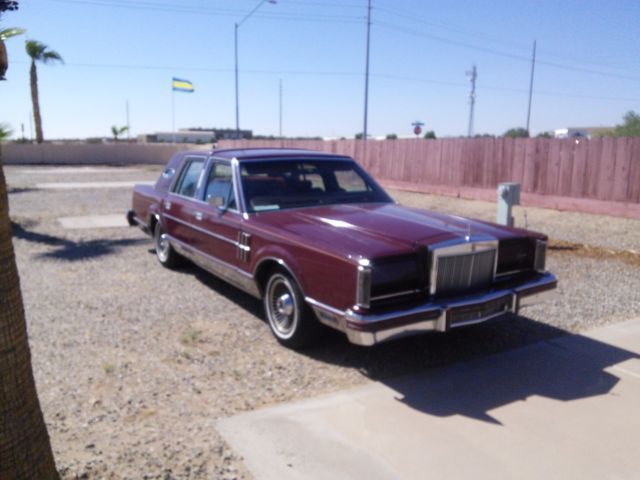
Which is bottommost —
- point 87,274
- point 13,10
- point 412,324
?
point 87,274

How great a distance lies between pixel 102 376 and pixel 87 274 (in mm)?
3529

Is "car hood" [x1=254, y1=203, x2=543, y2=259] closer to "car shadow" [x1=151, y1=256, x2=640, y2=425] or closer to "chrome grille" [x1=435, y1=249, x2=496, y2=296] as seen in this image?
"chrome grille" [x1=435, y1=249, x2=496, y2=296]

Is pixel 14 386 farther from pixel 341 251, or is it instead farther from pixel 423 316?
pixel 423 316

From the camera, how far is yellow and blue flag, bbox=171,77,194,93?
45.7 metres

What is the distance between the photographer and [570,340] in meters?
5.30

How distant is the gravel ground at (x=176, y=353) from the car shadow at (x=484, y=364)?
3cm

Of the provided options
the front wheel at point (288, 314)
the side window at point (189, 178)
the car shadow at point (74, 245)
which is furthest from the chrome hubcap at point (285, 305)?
the car shadow at point (74, 245)

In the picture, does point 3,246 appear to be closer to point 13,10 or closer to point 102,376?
point 13,10

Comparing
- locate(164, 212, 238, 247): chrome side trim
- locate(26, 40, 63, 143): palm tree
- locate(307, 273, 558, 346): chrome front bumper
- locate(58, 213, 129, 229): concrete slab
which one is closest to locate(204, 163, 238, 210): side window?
locate(164, 212, 238, 247): chrome side trim

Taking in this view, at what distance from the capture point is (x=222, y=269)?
5.91 meters

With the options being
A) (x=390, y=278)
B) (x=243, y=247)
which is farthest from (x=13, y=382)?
(x=243, y=247)

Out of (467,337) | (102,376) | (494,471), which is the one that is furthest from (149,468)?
(467,337)

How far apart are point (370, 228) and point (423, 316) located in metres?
0.90

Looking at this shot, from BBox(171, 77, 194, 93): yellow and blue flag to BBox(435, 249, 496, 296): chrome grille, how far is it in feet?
146
